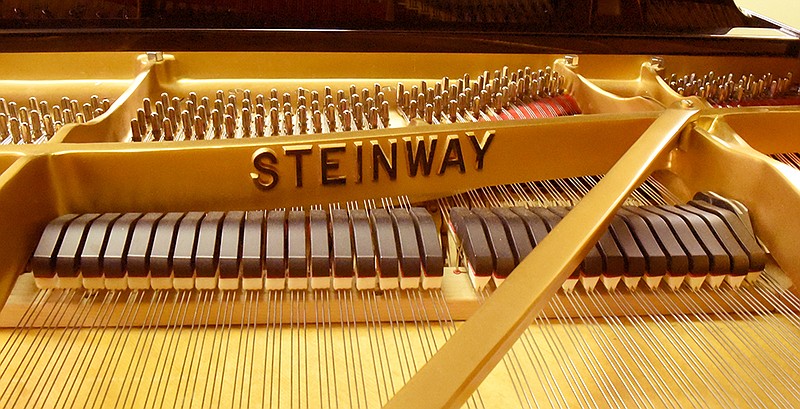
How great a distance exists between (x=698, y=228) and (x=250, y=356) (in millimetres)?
997

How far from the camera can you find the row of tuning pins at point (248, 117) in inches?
71.4

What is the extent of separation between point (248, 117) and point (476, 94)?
0.78 m

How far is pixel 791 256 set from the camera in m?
1.30

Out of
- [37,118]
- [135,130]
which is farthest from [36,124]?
[135,130]

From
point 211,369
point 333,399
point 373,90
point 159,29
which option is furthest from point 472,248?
point 159,29

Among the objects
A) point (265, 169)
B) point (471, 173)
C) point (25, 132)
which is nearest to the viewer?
point (265, 169)

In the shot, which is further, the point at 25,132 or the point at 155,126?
the point at 155,126

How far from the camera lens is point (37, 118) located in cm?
175

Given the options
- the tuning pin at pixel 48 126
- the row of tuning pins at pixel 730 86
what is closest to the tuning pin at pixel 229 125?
the tuning pin at pixel 48 126

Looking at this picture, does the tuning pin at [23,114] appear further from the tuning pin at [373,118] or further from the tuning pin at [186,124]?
the tuning pin at [373,118]

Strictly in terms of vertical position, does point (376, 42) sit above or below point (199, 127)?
above

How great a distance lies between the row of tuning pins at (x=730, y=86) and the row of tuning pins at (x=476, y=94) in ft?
1.48

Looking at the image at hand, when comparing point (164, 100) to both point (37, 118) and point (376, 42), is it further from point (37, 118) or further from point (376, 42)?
point (376, 42)

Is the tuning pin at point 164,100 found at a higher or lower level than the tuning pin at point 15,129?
higher
